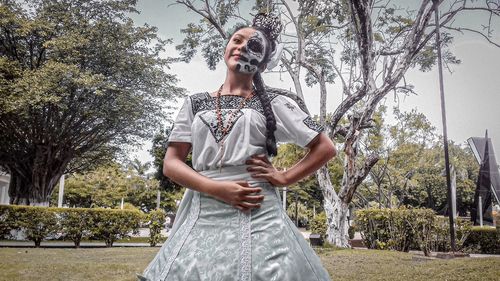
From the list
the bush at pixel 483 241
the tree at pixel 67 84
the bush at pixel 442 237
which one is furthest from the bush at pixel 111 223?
the bush at pixel 483 241

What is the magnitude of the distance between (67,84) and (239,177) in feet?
52.5

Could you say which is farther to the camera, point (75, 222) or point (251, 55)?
point (75, 222)

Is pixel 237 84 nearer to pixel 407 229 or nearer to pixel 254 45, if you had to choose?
pixel 254 45

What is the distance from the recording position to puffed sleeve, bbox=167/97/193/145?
75.5 inches

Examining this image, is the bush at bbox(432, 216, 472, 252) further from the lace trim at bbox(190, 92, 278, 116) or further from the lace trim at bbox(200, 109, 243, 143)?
the lace trim at bbox(200, 109, 243, 143)

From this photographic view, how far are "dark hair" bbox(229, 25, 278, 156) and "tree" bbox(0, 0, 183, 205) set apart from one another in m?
14.3

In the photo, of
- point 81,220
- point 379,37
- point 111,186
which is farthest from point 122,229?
point 111,186

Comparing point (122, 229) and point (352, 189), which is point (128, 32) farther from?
point (352, 189)

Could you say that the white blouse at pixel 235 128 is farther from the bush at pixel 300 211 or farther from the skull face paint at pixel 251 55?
the bush at pixel 300 211

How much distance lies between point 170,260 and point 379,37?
44.8ft

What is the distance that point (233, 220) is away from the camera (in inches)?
66.7

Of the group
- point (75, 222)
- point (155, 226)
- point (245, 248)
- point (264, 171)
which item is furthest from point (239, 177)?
point (75, 222)

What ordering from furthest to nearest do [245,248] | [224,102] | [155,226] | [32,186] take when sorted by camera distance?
[32,186], [155,226], [224,102], [245,248]

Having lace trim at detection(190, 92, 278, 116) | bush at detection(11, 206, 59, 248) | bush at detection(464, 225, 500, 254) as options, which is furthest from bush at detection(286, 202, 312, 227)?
lace trim at detection(190, 92, 278, 116)
